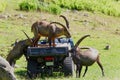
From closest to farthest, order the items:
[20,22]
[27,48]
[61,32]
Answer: [27,48] < [61,32] < [20,22]

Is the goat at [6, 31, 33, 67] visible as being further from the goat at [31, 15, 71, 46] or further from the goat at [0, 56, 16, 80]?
the goat at [0, 56, 16, 80]

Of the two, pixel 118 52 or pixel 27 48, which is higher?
pixel 27 48

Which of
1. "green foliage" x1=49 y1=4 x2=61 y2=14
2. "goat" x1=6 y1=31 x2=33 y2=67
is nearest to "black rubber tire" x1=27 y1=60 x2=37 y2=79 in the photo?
"goat" x1=6 y1=31 x2=33 y2=67

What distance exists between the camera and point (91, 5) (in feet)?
105

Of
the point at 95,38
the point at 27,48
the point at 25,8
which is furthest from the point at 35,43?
the point at 25,8

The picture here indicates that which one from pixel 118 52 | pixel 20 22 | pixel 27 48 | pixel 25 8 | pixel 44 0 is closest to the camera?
pixel 27 48

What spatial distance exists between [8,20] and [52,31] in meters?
11.1

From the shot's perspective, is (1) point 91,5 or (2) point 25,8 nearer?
(2) point 25,8

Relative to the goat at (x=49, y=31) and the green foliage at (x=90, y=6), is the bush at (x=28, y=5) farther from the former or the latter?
the goat at (x=49, y=31)

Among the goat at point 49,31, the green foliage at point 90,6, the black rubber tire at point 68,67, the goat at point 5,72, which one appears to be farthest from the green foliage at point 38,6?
the goat at point 5,72

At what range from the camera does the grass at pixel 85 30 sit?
19281 mm

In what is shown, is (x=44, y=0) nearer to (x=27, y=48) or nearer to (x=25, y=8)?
(x=25, y=8)

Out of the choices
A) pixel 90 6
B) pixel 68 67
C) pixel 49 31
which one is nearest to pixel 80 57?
pixel 68 67

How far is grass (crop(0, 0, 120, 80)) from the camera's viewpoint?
1928 centimetres
